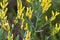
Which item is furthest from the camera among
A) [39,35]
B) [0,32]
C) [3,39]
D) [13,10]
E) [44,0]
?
[13,10]

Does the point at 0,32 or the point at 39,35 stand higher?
the point at 0,32

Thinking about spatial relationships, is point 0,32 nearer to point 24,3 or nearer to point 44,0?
point 44,0

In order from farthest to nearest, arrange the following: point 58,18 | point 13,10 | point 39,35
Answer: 1. point 13,10
2. point 58,18
3. point 39,35

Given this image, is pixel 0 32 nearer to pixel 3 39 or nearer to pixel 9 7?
pixel 3 39

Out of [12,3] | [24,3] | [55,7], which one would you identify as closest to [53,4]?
[55,7]

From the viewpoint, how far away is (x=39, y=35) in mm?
2607

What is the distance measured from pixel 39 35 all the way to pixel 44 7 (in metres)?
1.01

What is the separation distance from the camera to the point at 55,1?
293cm

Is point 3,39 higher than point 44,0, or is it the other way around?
point 44,0

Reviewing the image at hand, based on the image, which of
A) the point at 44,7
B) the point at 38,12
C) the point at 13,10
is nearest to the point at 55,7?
the point at 13,10

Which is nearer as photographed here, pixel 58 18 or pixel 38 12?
pixel 38 12

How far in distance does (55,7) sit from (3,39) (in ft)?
3.96

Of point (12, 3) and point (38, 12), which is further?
point (12, 3)

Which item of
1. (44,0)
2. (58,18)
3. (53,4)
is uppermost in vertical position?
(44,0)
